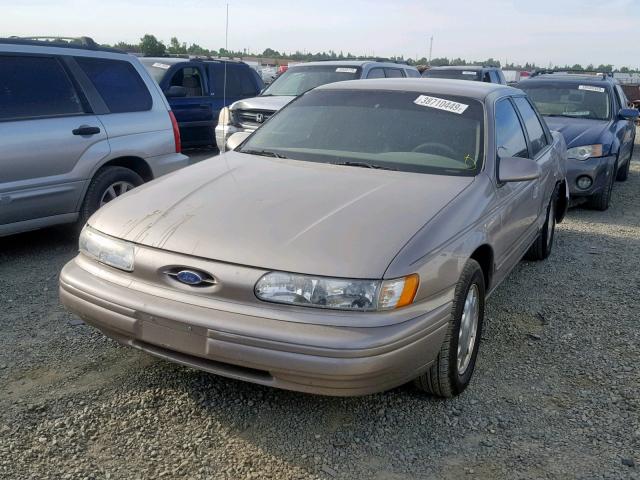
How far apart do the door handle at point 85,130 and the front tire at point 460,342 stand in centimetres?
345

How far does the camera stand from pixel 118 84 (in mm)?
5637

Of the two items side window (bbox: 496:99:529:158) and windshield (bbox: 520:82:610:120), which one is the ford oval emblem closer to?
side window (bbox: 496:99:529:158)

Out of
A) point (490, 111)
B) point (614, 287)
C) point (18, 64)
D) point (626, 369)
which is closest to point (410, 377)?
point (626, 369)

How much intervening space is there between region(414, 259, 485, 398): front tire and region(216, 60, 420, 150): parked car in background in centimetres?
589

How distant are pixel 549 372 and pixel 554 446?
0.76m

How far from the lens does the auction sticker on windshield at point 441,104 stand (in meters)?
3.94

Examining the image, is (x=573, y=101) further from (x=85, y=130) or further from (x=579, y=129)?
(x=85, y=130)

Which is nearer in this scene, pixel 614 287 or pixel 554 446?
pixel 554 446

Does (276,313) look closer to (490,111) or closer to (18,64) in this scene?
(490,111)

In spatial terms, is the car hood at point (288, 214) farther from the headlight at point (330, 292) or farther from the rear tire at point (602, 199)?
the rear tire at point (602, 199)

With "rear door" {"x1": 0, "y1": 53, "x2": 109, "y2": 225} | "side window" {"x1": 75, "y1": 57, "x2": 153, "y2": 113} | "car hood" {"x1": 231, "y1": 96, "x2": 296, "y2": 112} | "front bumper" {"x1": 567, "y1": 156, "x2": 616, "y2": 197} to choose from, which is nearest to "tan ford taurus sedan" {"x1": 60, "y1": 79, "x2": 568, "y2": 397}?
"rear door" {"x1": 0, "y1": 53, "x2": 109, "y2": 225}

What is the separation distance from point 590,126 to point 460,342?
5872mm

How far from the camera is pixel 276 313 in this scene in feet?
8.38

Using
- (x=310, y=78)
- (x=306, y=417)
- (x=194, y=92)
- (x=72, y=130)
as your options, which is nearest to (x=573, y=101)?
(x=310, y=78)
